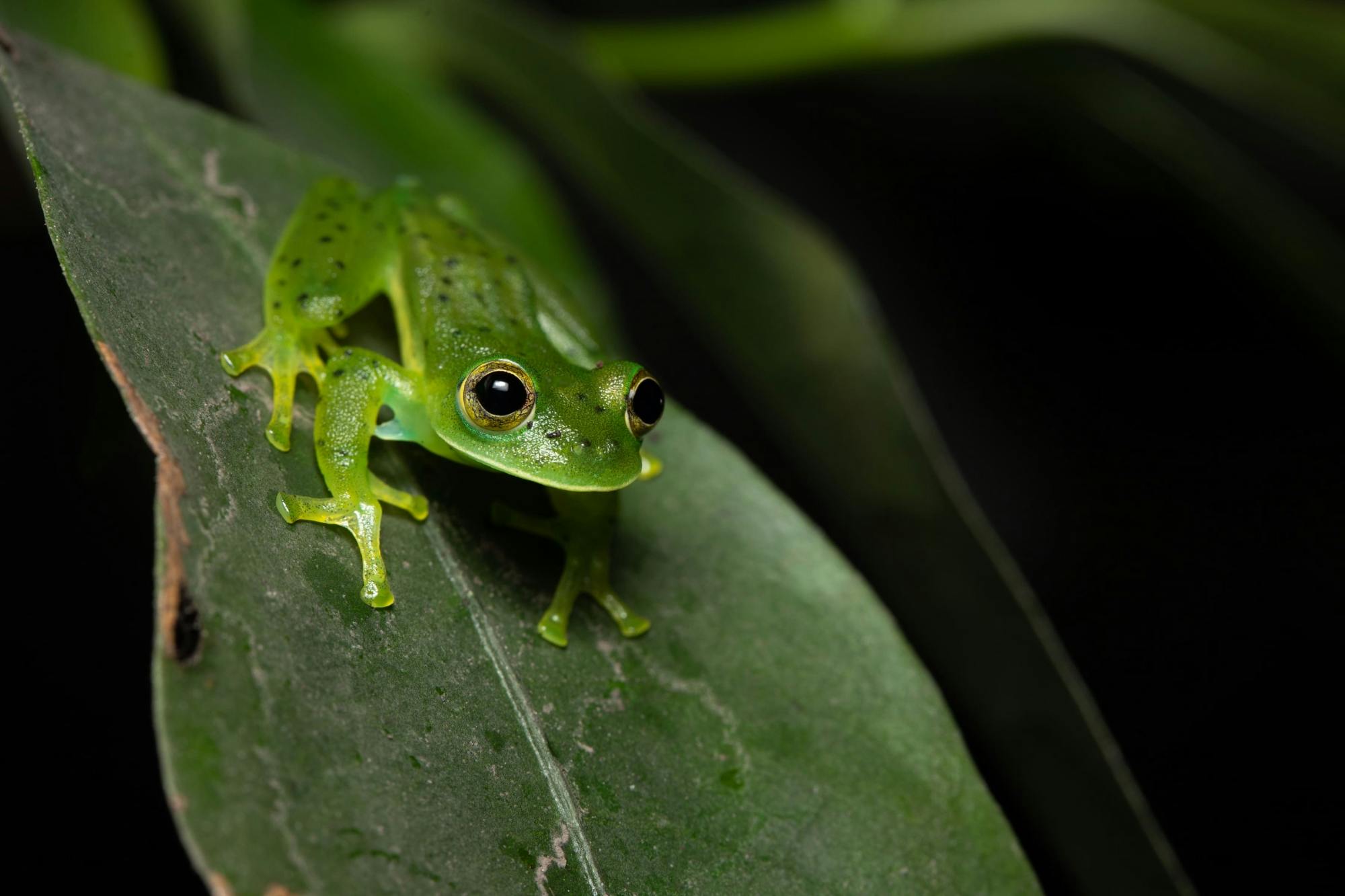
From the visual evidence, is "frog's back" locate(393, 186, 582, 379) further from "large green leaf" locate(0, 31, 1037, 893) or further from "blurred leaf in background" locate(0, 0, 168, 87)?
"blurred leaf in background" locate(0, 0, 168, 87)

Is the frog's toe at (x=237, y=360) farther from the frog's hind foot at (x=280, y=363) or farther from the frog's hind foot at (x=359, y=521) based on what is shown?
the frog's hind foot at (x=359, y=521)

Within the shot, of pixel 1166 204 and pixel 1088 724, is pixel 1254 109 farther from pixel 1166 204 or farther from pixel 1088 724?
pixel 1088 724

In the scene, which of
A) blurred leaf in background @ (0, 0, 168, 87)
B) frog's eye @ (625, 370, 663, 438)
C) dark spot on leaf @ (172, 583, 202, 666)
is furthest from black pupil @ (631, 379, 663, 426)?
blurred leaf in background @ (0, 0, 168, 87)

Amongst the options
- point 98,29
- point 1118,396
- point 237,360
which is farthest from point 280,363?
point 1118,396

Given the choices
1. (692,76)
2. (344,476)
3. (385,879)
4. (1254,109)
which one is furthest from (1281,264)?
(385,879)

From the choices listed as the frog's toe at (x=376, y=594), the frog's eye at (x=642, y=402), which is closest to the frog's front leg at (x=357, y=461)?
the frog's toe at (x=376, y=594)

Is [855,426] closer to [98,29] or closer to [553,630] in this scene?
[553,630]
